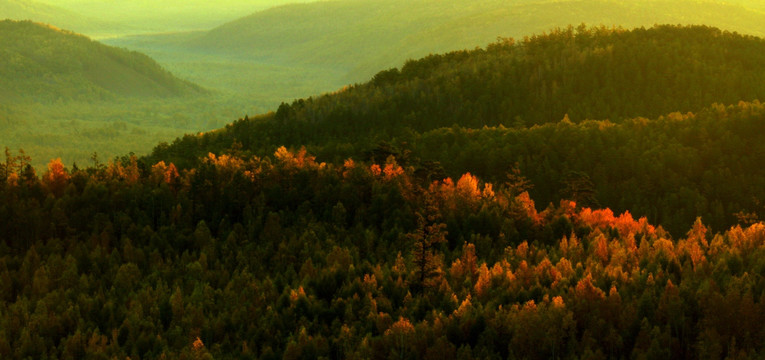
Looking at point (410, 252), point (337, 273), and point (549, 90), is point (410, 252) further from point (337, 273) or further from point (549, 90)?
point (549, 90)

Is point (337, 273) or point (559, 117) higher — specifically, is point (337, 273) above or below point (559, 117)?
above

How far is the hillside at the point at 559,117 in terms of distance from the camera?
186 feet

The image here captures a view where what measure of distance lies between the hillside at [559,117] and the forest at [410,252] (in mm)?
410

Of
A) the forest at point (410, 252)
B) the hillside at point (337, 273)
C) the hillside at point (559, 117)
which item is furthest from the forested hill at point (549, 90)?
the hillside at point (337, 273)

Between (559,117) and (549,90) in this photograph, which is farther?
(549,90)

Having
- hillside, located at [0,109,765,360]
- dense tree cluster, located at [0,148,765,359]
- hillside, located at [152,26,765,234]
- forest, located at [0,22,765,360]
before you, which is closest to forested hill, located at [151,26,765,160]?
hillside, located at [152,26,765,234]

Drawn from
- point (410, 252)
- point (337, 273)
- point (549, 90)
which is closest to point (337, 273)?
point (337, 273)

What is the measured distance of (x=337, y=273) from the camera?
2992 cm

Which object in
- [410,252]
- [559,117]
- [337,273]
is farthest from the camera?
[559,117]

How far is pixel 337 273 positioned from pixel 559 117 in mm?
65905

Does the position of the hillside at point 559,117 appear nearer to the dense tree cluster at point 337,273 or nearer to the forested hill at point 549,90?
the forested hill at point 549,90

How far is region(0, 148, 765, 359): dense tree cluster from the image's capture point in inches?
915

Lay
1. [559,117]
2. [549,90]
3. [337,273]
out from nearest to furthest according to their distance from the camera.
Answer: [337,273], [559,117], [549,90]

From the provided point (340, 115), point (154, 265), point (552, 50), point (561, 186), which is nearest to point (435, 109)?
point (340, 115)
